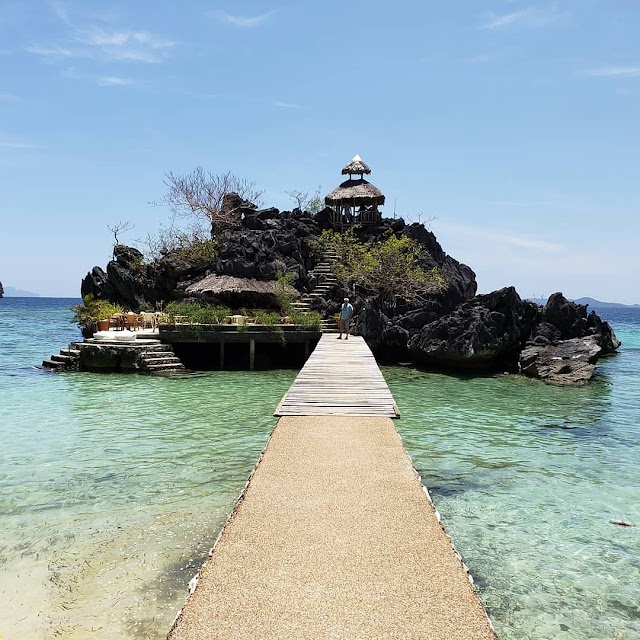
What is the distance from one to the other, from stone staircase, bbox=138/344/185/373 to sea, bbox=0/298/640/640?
11.3 feet

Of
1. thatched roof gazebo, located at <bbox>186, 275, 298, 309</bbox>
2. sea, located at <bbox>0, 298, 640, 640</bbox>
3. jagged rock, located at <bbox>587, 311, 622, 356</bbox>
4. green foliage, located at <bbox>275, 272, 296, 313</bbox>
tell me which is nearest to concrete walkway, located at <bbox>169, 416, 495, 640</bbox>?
sea, located at <bbox>0, 298, 640, 640</bbox>

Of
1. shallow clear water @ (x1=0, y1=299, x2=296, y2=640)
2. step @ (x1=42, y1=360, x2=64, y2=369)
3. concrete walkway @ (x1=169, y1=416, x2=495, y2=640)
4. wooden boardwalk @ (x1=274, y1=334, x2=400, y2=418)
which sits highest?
wooden boardwalk @ (x1=274, y1=334, x2=400, y2=418)

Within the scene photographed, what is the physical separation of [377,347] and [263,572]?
20.0 meters

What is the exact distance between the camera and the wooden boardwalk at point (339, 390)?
9.75 m

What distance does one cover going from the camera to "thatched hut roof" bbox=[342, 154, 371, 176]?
40.2 metres

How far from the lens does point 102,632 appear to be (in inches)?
189

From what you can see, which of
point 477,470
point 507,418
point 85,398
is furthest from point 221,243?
point 477,470

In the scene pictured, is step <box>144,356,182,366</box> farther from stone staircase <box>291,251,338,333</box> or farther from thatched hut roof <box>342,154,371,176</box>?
thatched hut roof <box>342,154,371,176</box>

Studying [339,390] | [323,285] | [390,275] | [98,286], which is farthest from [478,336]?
[98,286]

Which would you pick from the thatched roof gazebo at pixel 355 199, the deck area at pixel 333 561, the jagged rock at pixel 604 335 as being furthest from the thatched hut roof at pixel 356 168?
the deck area at pixel 333 561

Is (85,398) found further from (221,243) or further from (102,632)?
(221,243)

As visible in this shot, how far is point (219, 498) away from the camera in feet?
26.3

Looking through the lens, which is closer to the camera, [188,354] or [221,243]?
[188,354]

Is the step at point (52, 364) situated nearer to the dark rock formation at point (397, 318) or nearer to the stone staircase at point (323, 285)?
the stone staircase at point (323, 285)
